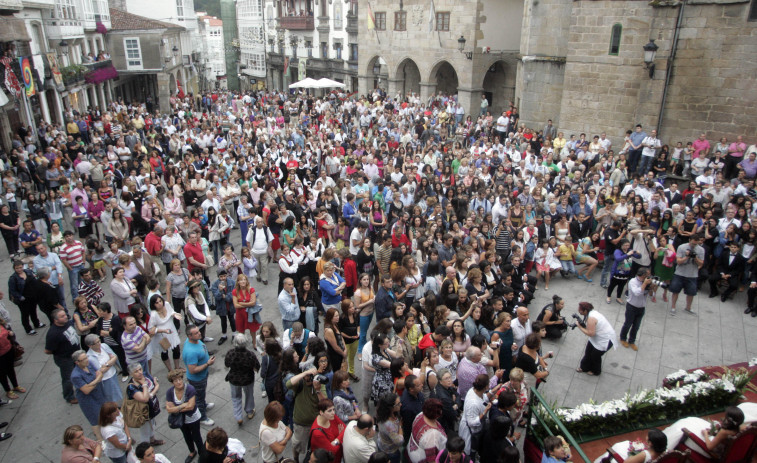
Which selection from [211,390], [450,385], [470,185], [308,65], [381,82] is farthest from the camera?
[308,65]

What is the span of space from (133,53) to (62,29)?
36.1 feet

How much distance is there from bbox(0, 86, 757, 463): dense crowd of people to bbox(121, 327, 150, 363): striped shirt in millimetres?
24

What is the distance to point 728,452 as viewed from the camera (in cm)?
503

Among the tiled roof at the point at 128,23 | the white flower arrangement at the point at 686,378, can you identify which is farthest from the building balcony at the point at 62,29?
the white flower arrangement at the point at 686,378

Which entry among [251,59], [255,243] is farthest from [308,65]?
[255,243]

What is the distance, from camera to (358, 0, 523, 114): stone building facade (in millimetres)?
25422

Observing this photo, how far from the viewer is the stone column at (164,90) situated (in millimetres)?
36438

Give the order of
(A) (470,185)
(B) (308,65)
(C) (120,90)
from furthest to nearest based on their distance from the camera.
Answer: (B) (308,65) → (C) (120,90) → (A) (470,185)

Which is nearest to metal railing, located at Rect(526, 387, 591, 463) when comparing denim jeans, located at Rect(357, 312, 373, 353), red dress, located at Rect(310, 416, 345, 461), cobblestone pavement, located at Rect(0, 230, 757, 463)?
cobblestone pavement, located at Rect(0, 230, 757, 463)

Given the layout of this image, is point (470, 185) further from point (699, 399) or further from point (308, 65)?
point (308, 65)

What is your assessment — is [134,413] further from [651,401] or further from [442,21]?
[442,21]

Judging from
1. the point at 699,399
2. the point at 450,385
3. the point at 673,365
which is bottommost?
the point at 673,365

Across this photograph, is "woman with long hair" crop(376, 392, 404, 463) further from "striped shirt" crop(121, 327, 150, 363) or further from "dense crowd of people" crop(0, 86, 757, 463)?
"striped shirt" crop(121, 327, 150, 363)

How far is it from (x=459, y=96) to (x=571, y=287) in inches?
713
